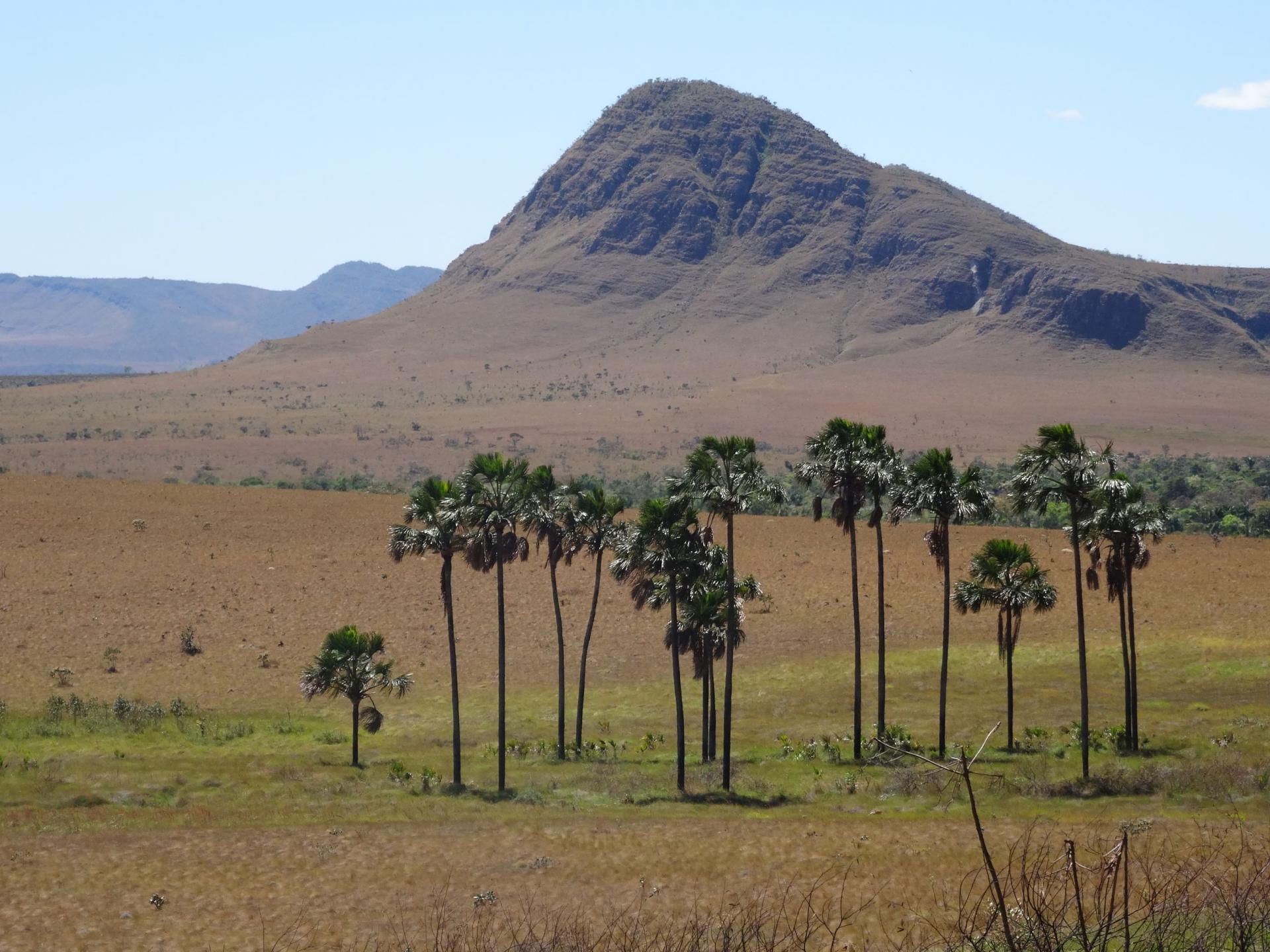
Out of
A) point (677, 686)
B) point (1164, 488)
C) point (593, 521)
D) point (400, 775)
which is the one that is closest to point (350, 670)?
point (400, 775)

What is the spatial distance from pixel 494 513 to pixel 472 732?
479 inches

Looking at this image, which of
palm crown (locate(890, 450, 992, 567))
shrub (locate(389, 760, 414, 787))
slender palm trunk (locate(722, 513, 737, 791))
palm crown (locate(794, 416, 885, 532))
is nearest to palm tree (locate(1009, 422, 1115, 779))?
palm crown (locate(890, 450, 992, 567))

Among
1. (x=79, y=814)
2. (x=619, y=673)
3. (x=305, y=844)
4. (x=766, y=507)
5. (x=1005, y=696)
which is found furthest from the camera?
(x=766, y=507)

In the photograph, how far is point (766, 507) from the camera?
92312 mm

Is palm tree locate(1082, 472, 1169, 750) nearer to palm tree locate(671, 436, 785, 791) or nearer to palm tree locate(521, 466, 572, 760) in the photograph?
palm tree locate(671, 436, 785, 791)

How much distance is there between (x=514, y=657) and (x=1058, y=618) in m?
26.1

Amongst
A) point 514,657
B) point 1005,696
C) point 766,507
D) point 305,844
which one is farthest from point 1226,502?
point 305,844

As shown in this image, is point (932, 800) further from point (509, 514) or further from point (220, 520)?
point (220, 520)

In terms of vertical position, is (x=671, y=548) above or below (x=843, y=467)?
below

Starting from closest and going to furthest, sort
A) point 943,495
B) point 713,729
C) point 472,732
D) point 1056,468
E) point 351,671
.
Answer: point 1056,468
point 943,495
point 351,671
point 713,729
point 472,732

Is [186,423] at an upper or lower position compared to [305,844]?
upper

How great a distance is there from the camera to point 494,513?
36281 mm

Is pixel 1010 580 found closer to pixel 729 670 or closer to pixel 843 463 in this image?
pixel 843 463

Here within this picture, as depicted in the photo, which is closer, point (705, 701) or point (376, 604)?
point (705, 701)
